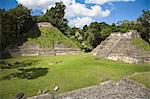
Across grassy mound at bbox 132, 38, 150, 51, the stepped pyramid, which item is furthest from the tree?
Result: grassy mound at bbox 132, 38, 150, 51

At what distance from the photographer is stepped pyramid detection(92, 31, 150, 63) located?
3061 centimetres

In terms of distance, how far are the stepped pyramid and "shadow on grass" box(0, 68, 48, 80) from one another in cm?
1089

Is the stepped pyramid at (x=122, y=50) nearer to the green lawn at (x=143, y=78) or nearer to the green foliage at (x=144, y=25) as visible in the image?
the green foliage at (x=144, y=25)

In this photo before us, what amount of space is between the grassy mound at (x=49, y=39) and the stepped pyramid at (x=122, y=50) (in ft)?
23.3

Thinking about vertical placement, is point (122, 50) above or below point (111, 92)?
above

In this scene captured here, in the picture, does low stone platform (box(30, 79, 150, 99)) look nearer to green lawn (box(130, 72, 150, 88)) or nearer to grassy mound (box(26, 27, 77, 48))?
green lawn (box(130, 72, 150, 88))

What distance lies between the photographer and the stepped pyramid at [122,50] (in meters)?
30.6

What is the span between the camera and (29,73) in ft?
76.2

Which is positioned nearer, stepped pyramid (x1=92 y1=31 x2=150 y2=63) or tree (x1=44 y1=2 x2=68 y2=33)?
stepped pyramid (x1=92 y1=31 x2=150 y2=63)

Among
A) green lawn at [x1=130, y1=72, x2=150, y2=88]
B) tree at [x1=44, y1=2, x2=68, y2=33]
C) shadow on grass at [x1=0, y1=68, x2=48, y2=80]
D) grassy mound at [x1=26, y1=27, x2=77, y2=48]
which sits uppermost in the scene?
tree at [x1=44, y1=2, x2=68, y2=33]

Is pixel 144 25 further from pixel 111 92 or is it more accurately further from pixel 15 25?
pixel 111 92

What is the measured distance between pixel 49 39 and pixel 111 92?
2562cm

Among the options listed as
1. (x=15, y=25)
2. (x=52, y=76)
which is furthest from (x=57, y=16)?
(x=52, y=76)

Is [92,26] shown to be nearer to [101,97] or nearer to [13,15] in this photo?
[13,15]
